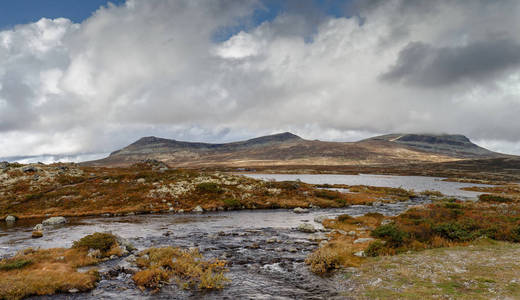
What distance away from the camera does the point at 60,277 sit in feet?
60.0

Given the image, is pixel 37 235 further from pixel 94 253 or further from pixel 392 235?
pixel 392 235

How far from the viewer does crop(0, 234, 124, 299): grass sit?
1664cm

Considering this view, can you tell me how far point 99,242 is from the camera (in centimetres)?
2512

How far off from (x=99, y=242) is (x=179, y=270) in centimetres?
1041

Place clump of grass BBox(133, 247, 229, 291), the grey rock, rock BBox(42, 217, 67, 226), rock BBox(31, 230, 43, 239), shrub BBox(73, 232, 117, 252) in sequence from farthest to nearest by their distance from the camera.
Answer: the grey rock < rock BBox(42, 217, 67, 226) < rock BBox(31, 230, 43, 239) < shrub BBox(73, 232, 117, 252) < clump of grass BBox(133, 247, 229, 291)

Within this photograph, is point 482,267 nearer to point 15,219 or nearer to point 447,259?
point 447,259

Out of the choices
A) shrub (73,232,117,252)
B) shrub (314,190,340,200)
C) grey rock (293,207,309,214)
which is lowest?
grey rock (293,207,309,214)

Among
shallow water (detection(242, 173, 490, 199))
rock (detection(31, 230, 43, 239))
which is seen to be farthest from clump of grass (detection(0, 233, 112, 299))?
shallow water (detection(242, 173, 490, 199))

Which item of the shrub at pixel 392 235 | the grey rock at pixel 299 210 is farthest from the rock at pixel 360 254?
the grey rock at pixel 299 210

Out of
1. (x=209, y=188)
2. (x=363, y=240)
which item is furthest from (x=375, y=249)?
(x=209, y=188)

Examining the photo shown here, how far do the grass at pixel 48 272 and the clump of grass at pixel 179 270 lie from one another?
3.30 m

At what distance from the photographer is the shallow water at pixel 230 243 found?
1667 cm

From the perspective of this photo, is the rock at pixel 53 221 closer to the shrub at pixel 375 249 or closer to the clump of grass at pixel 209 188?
the clump of grass at pixel 209 188

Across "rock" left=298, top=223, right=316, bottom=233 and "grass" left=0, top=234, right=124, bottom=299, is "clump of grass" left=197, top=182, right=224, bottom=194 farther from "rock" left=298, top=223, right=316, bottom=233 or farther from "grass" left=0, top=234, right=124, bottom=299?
"grass" left=0, top=234, right=124, bottom=299
